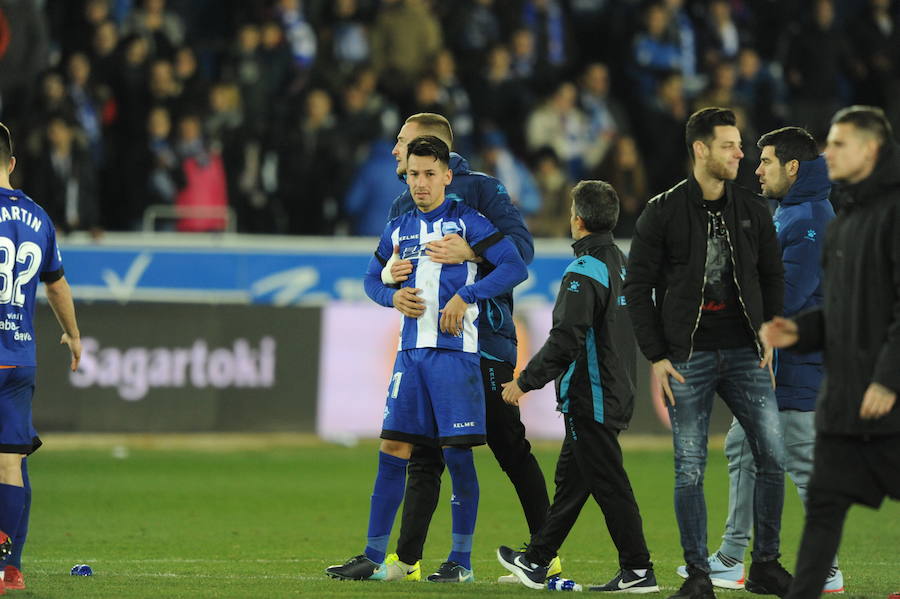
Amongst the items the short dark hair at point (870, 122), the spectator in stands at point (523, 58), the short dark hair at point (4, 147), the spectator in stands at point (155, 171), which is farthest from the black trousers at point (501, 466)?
the spectator in stands at point (523, 58)

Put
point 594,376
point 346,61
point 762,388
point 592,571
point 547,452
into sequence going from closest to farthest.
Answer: point 762,388 < point 594,376 < point 592,571 < point 547,452 < point 346,61

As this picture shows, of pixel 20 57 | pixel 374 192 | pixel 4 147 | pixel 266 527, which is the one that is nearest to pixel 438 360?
pixel 4 147

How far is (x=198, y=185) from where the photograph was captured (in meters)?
17.9

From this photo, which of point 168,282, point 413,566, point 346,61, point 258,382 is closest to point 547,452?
point 258,382

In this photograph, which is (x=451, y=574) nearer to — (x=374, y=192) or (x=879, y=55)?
(x=374, y=192)

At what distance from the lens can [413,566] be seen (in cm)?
791

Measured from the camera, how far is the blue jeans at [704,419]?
698 centimetres

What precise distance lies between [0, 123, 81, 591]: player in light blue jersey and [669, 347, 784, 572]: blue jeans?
10.8 ft

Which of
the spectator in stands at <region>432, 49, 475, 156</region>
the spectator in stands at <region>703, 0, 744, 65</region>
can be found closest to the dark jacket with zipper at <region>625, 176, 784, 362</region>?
the spectator in stands at <region>432, 49, 475, 156</region>

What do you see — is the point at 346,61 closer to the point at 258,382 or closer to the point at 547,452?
the point at 258,382

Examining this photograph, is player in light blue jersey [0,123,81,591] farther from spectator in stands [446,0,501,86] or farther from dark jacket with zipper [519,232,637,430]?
spectator in stands [446,0,501,86]

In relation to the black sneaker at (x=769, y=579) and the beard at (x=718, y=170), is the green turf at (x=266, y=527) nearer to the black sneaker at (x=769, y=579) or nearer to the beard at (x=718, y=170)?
the black sneaker at (x=769, y=579)

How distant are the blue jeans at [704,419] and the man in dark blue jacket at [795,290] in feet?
1.97

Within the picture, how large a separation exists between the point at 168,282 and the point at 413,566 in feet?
31.6
